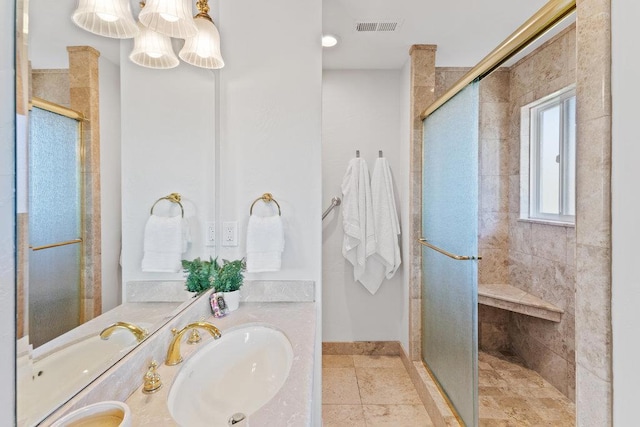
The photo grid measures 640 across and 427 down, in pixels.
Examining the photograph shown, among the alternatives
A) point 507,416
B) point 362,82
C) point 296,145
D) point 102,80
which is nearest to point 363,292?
point 507,416

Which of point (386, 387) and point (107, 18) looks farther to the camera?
point (386, 387)

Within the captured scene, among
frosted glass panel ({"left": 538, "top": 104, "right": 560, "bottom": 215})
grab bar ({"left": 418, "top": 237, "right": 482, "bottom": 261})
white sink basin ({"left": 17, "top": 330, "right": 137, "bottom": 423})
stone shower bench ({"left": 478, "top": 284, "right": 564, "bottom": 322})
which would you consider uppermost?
frosted glass panel ({"left": 538, "top": 104, "right": 560, "bottom": 215})

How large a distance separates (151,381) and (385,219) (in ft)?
6.38

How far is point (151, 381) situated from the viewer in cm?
86

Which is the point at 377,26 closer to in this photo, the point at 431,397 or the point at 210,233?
the point at 210,233

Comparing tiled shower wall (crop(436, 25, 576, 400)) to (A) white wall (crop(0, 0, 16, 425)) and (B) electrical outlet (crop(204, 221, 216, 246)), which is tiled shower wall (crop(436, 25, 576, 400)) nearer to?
(B) electrical outlet (crop(204, 221, 216, 246))

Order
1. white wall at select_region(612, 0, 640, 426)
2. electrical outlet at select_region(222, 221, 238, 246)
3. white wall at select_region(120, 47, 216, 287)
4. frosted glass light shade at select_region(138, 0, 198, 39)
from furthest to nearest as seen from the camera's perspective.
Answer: electrical outlet at select_region(222, 221, 238, 246) < frosted glass light shade at select_region(138, 0, 198, 39) < white wall at select_region(120, 47, 216, 287) < white wall at select_region(612, 0, 640, 426)

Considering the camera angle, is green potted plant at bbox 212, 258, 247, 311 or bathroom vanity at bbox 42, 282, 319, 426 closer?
bathroom vanity at bbox 42, 282, 319, 426

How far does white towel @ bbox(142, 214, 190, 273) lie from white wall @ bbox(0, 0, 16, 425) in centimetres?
66

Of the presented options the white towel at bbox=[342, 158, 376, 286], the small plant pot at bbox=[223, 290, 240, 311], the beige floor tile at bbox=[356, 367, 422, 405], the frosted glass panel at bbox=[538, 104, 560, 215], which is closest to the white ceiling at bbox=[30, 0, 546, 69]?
the frosted glass panel at bbox=[538, 104, 560, 215]

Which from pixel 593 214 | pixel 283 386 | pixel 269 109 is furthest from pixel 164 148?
pixel 593 214

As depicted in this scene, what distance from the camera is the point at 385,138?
268 centimetres

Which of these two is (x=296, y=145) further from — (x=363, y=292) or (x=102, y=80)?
(x=363, y=292)

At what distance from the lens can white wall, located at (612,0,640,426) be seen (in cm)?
71
